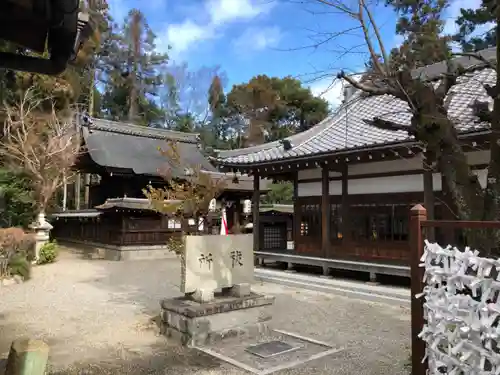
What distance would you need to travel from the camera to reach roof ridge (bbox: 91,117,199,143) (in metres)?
21.4

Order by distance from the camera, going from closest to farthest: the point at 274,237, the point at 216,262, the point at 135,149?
the point at 216,262
the point at 274,237
the point at 135,149

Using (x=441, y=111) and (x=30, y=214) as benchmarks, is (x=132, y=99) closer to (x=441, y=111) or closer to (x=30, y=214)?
(x=30, y=214)

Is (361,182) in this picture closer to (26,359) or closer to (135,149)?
(26,359)

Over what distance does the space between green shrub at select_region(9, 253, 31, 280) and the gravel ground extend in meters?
0.28

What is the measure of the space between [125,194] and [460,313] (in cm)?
1671

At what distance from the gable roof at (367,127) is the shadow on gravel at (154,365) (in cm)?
519

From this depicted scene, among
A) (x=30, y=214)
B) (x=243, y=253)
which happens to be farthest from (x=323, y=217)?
(x=30, y=214)

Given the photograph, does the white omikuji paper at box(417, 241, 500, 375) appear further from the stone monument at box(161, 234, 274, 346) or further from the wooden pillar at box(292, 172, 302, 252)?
the wooden pillar at box(292, 172, 302, 252)

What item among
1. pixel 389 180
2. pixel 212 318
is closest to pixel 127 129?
pixel 389 180

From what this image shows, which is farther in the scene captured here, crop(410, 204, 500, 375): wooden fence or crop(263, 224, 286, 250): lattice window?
crop(263, 224, 286, 250): lattice window

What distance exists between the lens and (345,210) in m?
10.9

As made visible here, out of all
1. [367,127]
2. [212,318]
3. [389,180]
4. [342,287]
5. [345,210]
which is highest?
[367,127]

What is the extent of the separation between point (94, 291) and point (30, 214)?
808 centimetres

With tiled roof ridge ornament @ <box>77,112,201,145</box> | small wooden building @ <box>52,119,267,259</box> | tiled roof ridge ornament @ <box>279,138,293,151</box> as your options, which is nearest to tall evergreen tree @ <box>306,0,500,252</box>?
tiled roof ridge ornament @ <box>279,138,293,151</box>
